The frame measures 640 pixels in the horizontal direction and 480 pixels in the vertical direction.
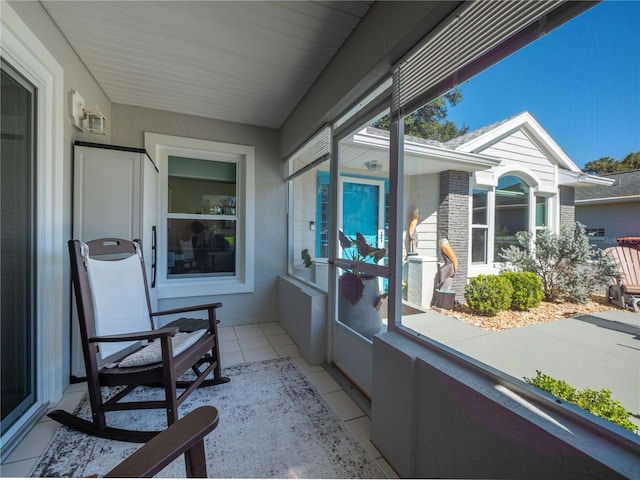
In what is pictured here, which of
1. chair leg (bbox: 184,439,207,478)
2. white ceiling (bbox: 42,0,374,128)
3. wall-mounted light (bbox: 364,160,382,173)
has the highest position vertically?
white ceiling (bbox: 42,0,374,128)

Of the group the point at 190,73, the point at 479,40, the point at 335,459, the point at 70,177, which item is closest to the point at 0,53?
the point at 70,177

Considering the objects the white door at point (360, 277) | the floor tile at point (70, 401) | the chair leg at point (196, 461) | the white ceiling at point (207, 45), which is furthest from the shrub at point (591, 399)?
the floor tile at point (70, 401)

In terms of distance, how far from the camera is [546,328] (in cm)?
98

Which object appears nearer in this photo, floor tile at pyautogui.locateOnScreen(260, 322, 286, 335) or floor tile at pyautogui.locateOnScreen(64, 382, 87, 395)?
floor tile at pyautogui.locateOnScreen(64, 382, 87, 395)

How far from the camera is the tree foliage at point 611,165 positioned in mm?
773

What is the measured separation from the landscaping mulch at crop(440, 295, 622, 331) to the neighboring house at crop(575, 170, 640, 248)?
19 centimetres

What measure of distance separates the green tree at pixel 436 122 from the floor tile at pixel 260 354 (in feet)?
7.95

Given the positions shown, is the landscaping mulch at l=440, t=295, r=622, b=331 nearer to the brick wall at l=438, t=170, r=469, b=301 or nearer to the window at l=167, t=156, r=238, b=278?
the brick wall at l=438, t=170, r=469, b=301

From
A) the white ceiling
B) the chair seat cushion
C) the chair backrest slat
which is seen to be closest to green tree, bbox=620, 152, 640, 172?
the white ceiling

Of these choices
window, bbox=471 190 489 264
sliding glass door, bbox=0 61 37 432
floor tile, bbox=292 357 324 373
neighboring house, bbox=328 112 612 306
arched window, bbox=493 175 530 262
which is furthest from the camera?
floor tile, bbox=292 357 324 373

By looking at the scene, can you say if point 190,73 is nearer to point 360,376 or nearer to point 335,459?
point 360,376

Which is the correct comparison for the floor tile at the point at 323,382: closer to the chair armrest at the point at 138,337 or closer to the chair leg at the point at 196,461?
the chair armrest at the point at 138,337

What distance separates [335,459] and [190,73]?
128 inches

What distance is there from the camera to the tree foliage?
773 mm
